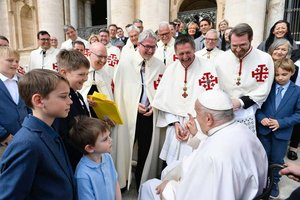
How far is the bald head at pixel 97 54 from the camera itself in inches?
101

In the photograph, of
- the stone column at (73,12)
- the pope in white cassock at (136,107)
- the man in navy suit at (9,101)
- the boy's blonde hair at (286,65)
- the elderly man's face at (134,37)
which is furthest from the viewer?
the stone column at (73,12)

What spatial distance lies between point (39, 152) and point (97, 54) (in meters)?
1.51

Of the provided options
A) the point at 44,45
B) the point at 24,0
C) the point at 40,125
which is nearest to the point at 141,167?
the point at 40,125

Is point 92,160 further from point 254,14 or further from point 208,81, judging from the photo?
point 254,14

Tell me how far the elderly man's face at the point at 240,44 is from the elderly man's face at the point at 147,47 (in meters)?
0.91

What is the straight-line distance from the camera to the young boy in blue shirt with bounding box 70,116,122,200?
70.0 inches

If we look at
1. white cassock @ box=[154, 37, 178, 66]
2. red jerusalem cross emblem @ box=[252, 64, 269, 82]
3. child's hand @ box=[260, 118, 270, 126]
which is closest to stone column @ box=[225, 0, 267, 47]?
white cassock @ box=[154, 37, 178, 66]

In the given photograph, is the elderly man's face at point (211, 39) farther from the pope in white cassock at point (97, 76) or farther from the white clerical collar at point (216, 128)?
the white clerical collar at point (216, 128)

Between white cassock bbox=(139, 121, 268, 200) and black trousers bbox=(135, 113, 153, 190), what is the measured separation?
142cm

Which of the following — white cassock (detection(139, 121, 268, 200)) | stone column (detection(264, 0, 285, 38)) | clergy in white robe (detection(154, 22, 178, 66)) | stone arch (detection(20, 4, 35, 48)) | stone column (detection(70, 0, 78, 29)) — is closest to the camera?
white cassock (detection(139, 121, 268, 200))

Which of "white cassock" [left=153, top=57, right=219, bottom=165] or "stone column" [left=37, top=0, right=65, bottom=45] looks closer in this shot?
"white cassock" [left=153, top=57, right=219, bottom=165]

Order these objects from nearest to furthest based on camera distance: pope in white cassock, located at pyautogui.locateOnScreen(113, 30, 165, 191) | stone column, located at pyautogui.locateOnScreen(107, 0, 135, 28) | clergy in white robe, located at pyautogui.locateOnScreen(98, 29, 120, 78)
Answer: pope in white cassock, located at pyautogui.locateOnScreen(113, 30, 165, 191), clergy in white robe, located at pyautogui.locateOnScreen(98, 29, 120, 78), stone column, located at pyautogui.locateOnScreen(107, 0, 135, 28)

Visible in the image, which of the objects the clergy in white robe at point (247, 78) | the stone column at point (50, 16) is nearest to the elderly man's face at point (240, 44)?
the clergy in white robe at point (247, 78)

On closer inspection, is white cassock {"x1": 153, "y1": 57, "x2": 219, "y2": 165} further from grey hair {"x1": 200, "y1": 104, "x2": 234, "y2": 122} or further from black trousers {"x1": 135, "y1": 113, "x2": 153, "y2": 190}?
grey hair {"x1": 200, "y1": 104, "x2": 234, "y2": 122}
